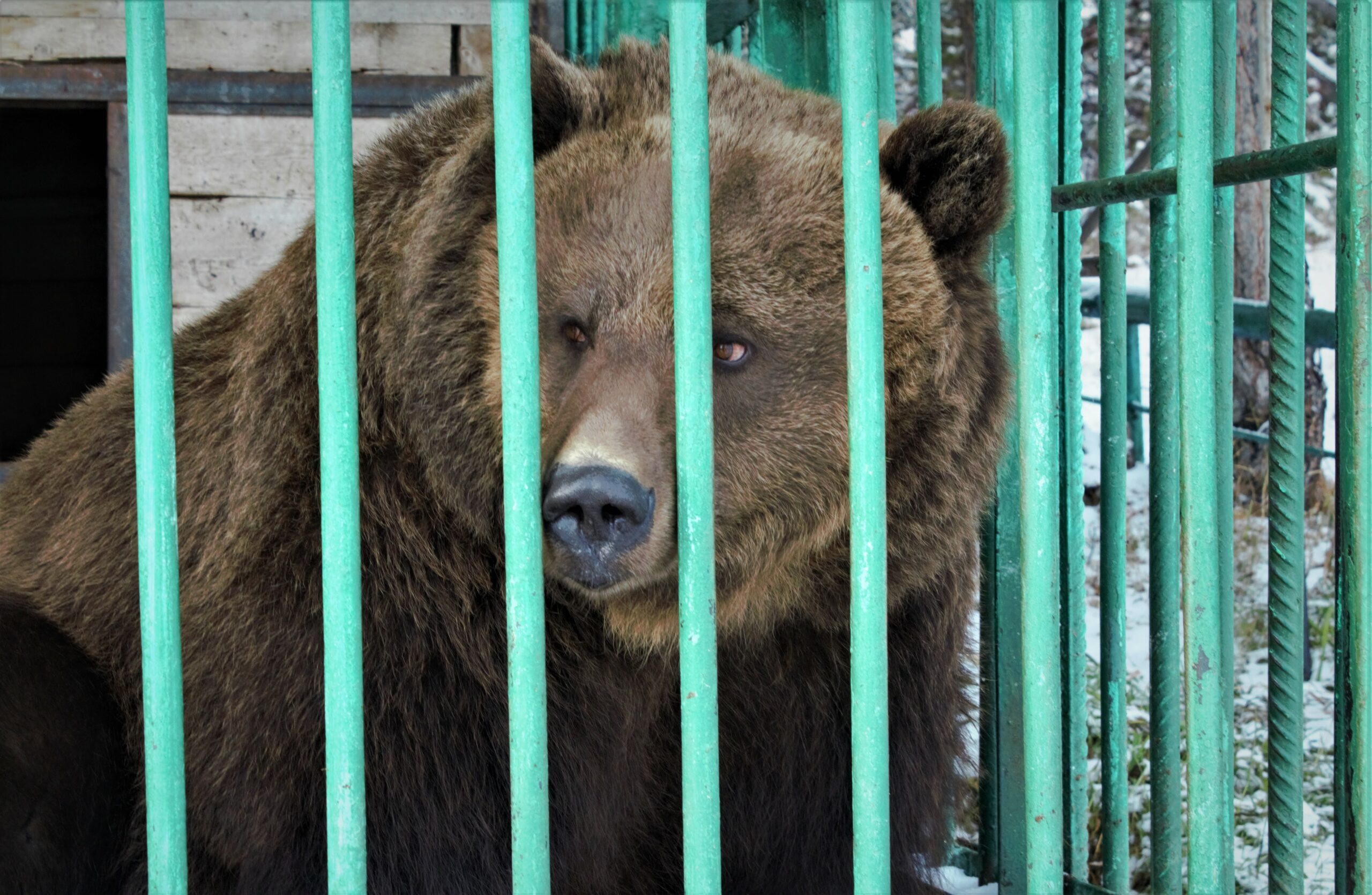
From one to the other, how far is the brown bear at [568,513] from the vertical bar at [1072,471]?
43 cm

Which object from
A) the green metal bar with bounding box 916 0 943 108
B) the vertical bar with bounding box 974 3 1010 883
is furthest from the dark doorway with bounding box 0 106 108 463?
the vertical bar with bounding box 974 3 1010 883

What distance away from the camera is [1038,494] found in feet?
5.36

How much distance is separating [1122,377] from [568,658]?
1.37 metres

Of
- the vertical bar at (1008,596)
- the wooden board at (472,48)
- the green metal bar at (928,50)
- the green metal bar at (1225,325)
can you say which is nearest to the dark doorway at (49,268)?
the wooden board at (472,48)

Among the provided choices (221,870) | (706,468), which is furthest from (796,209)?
(221,870)

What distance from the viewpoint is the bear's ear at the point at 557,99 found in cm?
233

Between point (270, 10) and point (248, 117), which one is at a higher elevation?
point (270, 10)

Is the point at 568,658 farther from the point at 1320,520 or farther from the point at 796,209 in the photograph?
the point at 1320,520

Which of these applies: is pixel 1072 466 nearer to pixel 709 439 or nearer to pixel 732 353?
pixel 732 353

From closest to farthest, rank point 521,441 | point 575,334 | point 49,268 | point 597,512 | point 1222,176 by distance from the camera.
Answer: point 521,441 < point 597,512 < point 1222,176 < point 575,334 < point 49,268

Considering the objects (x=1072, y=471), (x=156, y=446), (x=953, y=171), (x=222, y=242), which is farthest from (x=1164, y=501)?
(x=222, y=242)

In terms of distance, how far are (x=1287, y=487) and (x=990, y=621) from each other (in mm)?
890

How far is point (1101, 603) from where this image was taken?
9.54 feet

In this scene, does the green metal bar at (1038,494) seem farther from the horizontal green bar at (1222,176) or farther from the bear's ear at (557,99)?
the bear's ear at (557,99)
